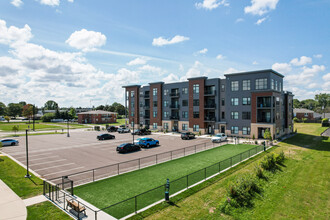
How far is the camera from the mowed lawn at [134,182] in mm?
14055

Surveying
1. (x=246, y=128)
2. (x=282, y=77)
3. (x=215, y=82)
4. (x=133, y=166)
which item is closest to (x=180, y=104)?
(x=215, y=82)

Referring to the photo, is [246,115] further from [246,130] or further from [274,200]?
[274,200]

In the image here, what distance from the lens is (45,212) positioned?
468 inches

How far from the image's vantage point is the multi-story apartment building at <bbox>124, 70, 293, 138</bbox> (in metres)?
41.6

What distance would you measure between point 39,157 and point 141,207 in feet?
68.4

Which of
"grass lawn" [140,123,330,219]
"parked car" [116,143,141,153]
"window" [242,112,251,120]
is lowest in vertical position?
"grass lawn" [140,123,330,219]

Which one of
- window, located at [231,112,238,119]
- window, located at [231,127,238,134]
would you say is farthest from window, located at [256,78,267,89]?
window, located at [231,127,238,134]

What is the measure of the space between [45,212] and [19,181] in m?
7.53

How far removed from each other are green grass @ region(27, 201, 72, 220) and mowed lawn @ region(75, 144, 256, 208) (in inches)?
78.9

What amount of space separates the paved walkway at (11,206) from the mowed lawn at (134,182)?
3.48 metres

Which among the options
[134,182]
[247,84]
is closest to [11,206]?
[134,182]

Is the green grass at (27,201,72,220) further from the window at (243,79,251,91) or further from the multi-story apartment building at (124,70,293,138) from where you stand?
the window at (243,79,251,91)

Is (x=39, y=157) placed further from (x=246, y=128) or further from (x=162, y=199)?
(x=246, y=128)

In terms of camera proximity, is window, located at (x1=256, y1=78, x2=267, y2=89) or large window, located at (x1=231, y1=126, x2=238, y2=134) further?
large window, located at (x1=231, y1=126, x2=238, y2=134)
